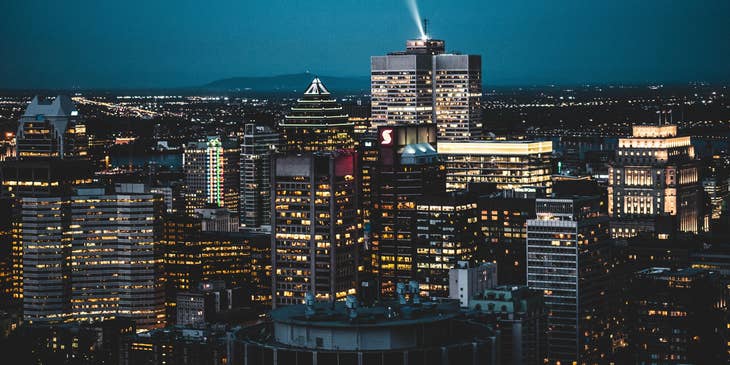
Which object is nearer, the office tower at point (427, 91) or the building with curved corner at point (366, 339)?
the building with curved corner at point (366, 339)

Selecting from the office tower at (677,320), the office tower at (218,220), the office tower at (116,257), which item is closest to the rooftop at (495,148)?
the office tower at (218,220)

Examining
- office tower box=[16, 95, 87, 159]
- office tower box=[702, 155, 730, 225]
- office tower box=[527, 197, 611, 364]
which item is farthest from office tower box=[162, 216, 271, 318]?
office tower box=[702, 155, 730, 225]

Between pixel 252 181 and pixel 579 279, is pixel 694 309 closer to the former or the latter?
pixel 579 279

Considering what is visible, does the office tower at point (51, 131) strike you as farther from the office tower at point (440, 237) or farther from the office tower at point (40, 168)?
the office tower at point (440, 237)

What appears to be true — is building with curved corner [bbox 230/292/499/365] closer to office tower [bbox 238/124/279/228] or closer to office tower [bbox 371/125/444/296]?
office tower [bbox 371/125/444/296]

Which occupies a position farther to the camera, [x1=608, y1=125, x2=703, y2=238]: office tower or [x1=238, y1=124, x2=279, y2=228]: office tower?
[x1=238, y1=124, x2=279, y2=228]: office tower

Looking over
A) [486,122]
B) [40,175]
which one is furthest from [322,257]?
[486,122]

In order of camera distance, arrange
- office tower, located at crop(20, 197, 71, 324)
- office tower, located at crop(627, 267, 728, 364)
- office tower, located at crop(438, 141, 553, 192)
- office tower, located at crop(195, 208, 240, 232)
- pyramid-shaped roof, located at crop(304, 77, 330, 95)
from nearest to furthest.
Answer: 1. office tower, located at crop(627, 267, 728, 364)
2. office tower, located at crop(20, 197, 71, 324)
3. office tower, located at crop(438, 141, 553, 192)
4. pyramid-shaped roof, located at crop(304, 77, 330, 95)
5. office tower, located at crop(195, 208, 240, 232)
